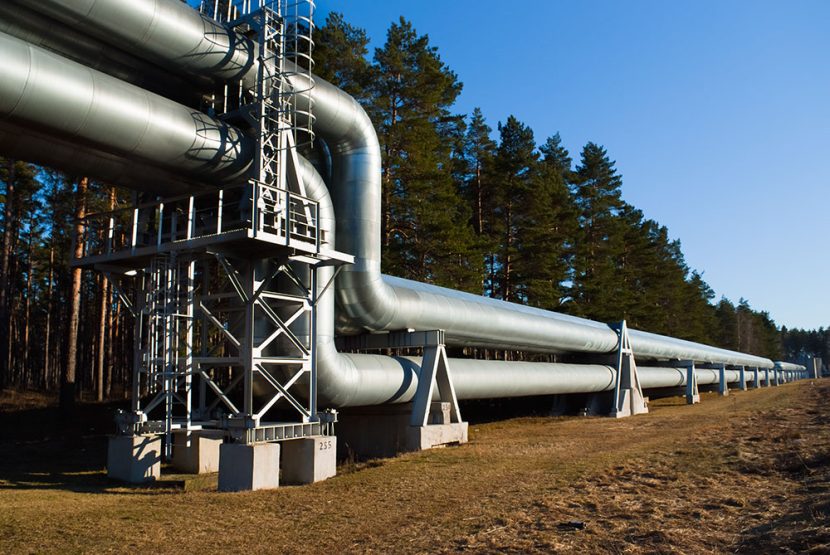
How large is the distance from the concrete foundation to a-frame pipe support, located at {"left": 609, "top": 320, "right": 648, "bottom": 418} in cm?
1409

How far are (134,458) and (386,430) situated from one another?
24.0ft

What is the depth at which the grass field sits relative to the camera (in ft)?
24.7

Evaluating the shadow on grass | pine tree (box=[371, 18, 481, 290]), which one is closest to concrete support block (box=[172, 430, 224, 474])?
the shadow on grass

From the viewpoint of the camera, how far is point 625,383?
31828 millimetres

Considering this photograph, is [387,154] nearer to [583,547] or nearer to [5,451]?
[5,451]

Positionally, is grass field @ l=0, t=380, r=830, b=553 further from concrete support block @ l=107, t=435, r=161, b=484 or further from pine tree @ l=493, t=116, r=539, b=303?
pine tree @ l=493, t=116, r=539, b=303

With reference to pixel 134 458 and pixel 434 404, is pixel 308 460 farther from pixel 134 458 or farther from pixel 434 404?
pixel 434 404

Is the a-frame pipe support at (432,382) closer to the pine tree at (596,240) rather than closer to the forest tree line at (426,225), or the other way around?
the forest tree line at (426,225)

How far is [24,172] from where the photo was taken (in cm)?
3438

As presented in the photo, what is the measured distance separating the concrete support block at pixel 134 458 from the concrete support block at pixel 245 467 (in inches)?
Result: 90.4

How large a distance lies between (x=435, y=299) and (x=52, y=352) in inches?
1777

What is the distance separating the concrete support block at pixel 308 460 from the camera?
43.2ft

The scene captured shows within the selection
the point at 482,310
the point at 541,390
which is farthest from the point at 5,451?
the point at 541,390

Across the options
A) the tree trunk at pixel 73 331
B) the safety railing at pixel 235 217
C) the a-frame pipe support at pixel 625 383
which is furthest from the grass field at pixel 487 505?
the a-frame pipe support at pixel 625 383
